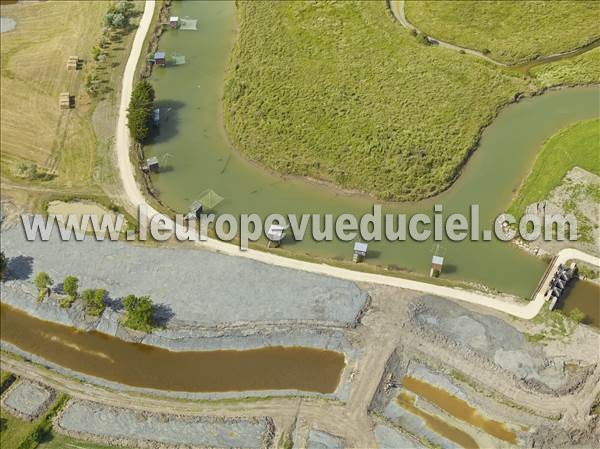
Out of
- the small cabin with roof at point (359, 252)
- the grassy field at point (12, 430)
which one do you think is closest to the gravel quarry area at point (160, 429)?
the grassy field at point (12, 430)

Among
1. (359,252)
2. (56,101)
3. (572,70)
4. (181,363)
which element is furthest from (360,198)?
(56,101)

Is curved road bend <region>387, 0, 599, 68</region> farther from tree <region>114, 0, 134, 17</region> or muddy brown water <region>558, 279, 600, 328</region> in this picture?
tree <region>114, 0, 134, 17</region>

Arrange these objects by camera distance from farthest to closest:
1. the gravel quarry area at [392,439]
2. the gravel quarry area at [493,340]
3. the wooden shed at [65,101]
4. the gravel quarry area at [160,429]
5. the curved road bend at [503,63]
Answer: the curved road bend at [503,63], the wooden shed at [65,101], the gravel quarry area at [493,340], the gravel quarry area at [160,429], the gravel quarry area at [392,439]

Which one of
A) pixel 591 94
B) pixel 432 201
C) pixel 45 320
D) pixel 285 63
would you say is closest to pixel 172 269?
pixel 45 320

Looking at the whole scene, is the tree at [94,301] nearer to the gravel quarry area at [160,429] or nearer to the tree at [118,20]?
the gravel quarry area at [160,429]

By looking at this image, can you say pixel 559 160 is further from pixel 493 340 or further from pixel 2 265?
pixel 2 265
